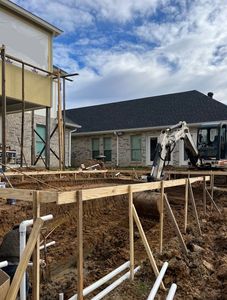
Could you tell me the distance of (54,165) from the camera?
18.4m

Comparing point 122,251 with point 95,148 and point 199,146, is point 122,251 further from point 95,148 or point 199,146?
point 95,148

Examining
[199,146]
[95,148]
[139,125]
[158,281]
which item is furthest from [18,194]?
[95,148]

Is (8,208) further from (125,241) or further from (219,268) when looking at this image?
(219,268)

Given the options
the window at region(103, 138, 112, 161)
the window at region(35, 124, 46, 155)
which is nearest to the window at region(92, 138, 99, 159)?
the window at region(103, 138, 112, 161)

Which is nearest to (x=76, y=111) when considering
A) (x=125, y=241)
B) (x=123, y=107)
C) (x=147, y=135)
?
(x=123, y=107)

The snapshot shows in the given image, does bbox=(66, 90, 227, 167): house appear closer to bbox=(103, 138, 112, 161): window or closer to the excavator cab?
bbox=(103, 138, 112, 161): window

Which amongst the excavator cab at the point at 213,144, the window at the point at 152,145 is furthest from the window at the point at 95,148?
the excavator cab at the point at 213,144

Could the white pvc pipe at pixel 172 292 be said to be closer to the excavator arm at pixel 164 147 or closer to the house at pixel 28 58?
the excavator arm at pixel 164 147

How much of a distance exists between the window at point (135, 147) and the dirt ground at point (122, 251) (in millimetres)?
12976

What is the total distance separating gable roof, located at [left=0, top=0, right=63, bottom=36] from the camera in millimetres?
12879

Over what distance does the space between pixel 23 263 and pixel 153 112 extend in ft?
72.4

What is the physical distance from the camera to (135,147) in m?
23.3

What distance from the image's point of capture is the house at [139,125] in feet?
71.2

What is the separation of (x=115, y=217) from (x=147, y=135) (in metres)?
14.2
